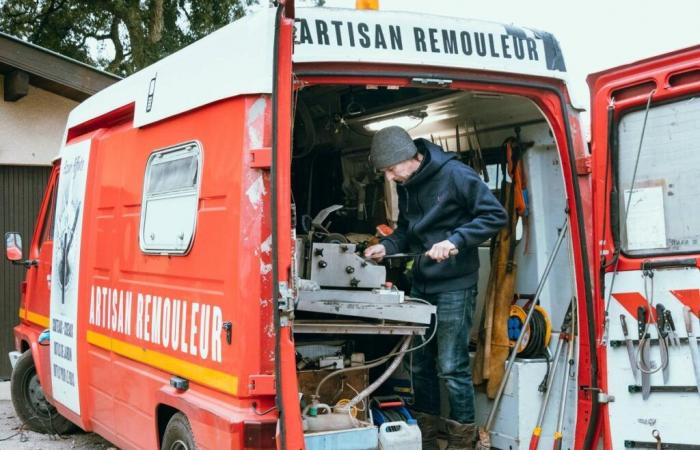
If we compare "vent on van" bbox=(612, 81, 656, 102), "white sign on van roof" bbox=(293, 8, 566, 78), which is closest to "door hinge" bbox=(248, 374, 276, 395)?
"white sign on van roof" bbox=(293, 8, 566, 78)

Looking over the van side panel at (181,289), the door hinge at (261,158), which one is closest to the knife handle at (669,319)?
the van side panel at (181,289)

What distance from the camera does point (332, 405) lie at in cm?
423

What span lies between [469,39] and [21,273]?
7.67 metres

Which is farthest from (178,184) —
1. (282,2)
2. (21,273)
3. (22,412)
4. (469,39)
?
(21,273)

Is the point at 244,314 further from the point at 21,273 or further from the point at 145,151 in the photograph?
the point at 21,273

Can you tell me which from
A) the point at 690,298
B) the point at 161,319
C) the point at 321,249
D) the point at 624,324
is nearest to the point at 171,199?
the point at 161,319

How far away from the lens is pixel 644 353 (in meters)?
3.69

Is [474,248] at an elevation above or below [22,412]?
above

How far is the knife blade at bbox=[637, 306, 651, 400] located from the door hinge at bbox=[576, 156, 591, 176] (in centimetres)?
83

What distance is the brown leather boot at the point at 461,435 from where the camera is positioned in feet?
14.6

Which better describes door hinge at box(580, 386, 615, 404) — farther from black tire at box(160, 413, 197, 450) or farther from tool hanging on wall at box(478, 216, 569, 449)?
black tire at box(160, 413, 197, 450)

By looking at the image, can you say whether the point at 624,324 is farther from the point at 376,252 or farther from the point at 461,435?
the point at 376,252

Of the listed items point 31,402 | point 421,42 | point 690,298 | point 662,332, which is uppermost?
point 421,42

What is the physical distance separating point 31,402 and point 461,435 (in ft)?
13.4
